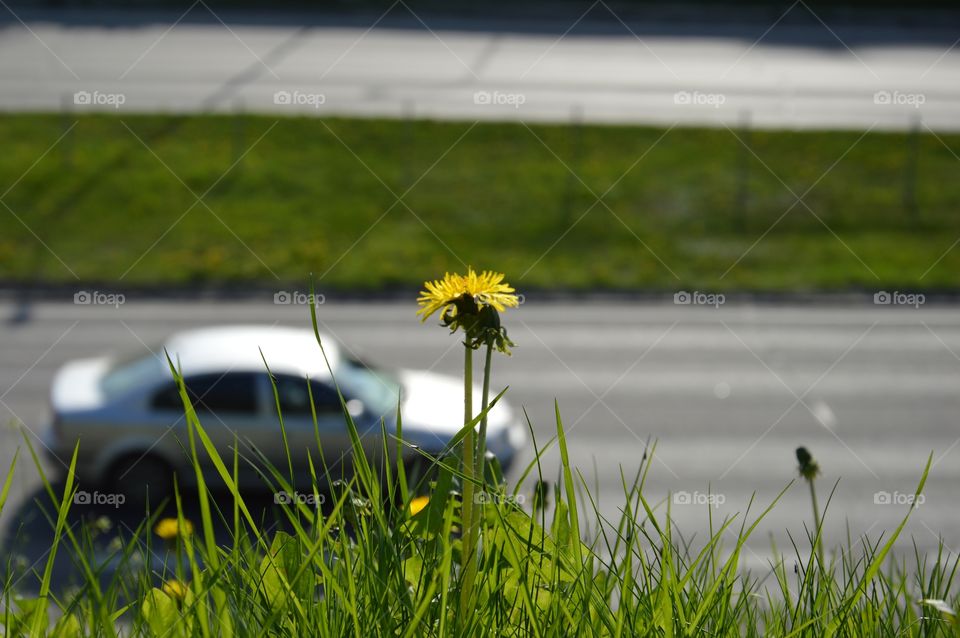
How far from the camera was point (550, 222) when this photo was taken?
57.1 ft

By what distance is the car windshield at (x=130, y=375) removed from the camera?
9.20 metres

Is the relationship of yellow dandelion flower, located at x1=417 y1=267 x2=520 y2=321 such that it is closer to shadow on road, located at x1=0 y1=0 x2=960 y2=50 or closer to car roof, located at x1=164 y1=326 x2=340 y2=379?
car roof, located at x1=164 y1=326 x2=340 y2=379

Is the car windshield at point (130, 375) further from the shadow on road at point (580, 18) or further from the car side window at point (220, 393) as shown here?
the shadow on road at point (580, 18)

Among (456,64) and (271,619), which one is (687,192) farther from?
(271,619)

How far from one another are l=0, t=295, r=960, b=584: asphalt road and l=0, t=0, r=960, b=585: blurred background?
0.05 meters

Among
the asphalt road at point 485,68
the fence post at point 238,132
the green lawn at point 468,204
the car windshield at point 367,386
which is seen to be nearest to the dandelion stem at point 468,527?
the car windshield at point 367,386

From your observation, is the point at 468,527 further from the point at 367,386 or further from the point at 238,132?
the point at 238,132

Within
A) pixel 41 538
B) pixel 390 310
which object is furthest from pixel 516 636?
pixel 390 310

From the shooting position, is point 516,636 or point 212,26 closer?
point 516,636

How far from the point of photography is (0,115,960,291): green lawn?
1614 centimetres

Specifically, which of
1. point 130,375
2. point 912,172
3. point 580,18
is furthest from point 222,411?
point 580,18

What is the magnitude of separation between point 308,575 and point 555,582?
1.32ft

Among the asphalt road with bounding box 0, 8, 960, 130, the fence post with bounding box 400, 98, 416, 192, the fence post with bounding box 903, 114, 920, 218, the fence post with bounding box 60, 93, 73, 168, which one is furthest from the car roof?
the fence post with bounding box 903, 114, 920, 218

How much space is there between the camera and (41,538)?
27.9 ft
